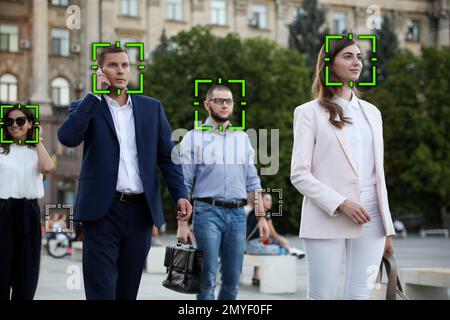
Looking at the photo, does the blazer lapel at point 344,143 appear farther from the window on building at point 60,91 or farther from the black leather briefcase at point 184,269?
the window on building at point 60,91

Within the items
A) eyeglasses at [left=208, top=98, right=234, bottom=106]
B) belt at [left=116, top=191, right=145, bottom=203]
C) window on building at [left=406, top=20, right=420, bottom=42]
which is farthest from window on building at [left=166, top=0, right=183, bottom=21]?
belt at [left=116, top=191, right=145, bottom=203]

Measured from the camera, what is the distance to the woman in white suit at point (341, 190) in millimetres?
4965

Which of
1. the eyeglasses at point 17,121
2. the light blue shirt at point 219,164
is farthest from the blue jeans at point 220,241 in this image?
the eyeglasses at point 17,121

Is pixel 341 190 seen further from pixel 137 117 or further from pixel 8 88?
pixel 8 88

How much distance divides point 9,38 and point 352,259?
51.0 m

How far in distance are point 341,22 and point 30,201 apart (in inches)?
2258

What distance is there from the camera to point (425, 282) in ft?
32.8

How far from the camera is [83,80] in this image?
178ft

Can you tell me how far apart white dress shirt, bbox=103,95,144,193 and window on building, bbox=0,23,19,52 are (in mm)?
49709

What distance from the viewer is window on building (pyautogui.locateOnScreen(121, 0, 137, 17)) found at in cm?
5602

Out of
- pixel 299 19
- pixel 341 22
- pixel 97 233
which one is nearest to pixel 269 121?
pixel 299 19

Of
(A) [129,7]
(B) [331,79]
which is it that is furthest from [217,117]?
(A) [129,7]

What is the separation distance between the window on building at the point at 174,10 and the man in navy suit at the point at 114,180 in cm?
5235
